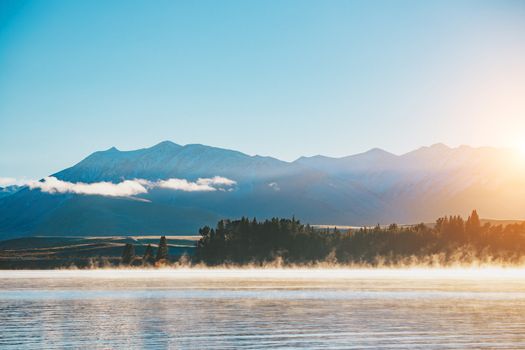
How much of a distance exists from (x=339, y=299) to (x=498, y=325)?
86.7 ft

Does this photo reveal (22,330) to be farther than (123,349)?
Yes

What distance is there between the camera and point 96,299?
272 ft

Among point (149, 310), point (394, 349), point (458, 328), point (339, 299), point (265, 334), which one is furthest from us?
point (339, 299)

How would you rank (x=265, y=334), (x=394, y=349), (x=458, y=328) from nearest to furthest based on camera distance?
(x=394, y=349), (x=265, y=334), (x=458, y=328)

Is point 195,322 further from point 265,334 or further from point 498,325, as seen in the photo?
point 498,325

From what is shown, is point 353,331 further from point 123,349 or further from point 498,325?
point 123,349

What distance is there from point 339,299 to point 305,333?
3016 cm

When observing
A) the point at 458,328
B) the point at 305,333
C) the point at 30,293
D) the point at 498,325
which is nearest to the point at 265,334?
the point at 305,333

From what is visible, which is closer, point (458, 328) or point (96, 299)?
point (458, 328)

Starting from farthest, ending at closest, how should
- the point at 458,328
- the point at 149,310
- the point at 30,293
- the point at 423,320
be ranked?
the point at 30,293
the point at 149,310
the point at 423,320
the point at 458,328

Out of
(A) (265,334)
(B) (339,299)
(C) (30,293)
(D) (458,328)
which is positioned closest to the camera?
(A) (265,334)

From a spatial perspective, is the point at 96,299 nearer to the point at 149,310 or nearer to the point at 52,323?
the point at 149,310

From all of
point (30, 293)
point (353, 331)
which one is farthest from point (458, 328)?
point (30, 293)

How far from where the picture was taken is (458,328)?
55.8 m
